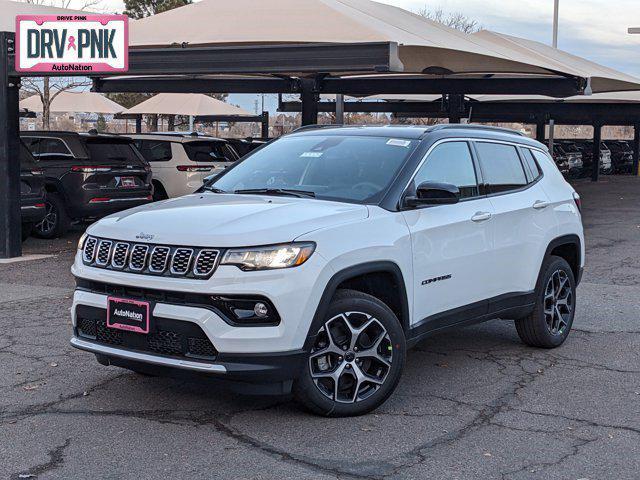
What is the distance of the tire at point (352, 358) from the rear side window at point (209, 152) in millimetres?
13159

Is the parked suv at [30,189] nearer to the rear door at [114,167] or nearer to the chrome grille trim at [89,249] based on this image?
the rear door at [114,167]

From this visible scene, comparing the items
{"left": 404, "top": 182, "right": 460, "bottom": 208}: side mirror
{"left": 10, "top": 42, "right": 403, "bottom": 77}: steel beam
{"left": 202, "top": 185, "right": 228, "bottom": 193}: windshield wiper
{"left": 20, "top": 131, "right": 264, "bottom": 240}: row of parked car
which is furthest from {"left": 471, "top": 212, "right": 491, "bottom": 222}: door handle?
{"left": 20, "top": 131, "right": 264, "bottom": 240}: row of parked car

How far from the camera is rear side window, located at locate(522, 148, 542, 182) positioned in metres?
7.64

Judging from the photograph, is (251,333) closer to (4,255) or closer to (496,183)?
(496,183)

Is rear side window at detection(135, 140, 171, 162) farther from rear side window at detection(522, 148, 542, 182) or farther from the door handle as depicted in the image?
the door handle

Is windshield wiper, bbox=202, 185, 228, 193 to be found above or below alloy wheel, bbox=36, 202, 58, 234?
above

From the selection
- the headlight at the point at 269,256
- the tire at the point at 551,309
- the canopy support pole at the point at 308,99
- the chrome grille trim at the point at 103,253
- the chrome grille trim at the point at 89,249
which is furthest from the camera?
the canopy support pole at the point at 308,99

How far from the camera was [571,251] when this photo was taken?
809cm

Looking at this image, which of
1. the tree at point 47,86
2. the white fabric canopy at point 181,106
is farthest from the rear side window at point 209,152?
the tree at point 47,86

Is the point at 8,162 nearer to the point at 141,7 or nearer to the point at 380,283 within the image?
the point at 380,283

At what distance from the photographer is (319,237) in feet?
17.4

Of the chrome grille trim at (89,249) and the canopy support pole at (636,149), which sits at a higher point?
the chrome grille trim at (89,249)

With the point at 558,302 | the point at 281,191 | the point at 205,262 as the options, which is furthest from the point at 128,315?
the point at 558,302

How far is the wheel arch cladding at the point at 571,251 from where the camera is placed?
25.6ft
